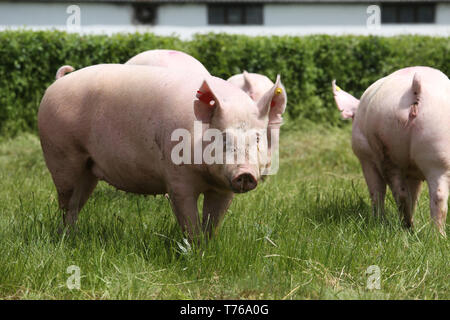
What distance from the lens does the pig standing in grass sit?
3.47 m

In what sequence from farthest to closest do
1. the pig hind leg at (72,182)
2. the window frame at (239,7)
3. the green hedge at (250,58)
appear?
the window frame at (239,7), the green hedge at (250,58), the pig hind leg at (72,182)

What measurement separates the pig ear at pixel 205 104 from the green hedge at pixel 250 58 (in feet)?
22.0

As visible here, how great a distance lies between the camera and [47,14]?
1680 cm

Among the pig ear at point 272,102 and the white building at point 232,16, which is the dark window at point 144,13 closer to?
the white building at point 232,16

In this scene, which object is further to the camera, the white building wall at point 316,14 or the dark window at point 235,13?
the dark window at point 235,13

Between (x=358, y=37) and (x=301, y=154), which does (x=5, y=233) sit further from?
(x=358, y=37)

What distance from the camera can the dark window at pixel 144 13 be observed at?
17359 millimetres

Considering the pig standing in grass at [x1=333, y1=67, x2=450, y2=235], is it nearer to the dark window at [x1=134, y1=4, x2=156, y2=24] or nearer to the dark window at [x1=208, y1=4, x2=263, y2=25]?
the dark window at [x1=134, y1=4, x2=156, y2=24]

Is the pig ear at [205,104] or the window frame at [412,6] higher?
the window frame at [412,6]

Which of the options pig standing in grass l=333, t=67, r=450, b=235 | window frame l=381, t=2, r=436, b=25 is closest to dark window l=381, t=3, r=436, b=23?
window frame l=381, t=2, r=436, b=25

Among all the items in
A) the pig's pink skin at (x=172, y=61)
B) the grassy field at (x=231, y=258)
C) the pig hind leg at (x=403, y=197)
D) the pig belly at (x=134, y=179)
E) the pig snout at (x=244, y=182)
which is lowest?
the grassy field at (x=231, y=258)

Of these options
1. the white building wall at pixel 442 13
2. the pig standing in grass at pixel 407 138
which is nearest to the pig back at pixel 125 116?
the pig standing in grass at pixel 407 138

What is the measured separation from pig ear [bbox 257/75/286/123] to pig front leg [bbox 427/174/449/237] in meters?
1.12

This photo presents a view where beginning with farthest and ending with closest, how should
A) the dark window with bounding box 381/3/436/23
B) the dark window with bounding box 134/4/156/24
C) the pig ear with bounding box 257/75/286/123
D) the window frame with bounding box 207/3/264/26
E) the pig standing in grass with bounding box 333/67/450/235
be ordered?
the dark window with bounding box 381/3/436/23 < the window frame with bounding box 207/3/264/26 < the dark window with bounding box 134/4/156/24 < the pig standing in grass with bounding box 333/67/450/235 < the pig ear with bounding box 257/75/286/123
